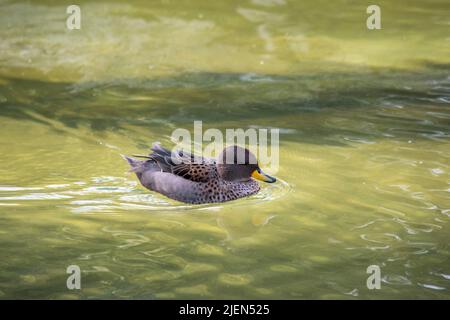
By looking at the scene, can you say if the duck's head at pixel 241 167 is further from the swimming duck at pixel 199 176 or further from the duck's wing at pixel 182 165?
the duck's wing at pixel 182 165

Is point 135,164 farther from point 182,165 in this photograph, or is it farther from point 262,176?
point 262,176

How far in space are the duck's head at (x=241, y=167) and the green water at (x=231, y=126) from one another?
0.77 ft

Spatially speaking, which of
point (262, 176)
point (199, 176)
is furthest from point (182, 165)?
point (262, 176)

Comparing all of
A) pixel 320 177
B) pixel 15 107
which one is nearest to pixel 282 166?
pixel 320 177

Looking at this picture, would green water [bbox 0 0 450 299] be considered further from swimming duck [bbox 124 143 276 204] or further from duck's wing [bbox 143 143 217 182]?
duck's wing [bbox 143 143 217 182]

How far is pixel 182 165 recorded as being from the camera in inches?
353

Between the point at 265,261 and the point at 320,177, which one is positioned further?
the point at 320,177

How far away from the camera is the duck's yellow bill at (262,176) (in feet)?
29.3

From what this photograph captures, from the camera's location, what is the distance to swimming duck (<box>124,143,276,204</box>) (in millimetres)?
8828

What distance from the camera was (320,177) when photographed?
923 cm

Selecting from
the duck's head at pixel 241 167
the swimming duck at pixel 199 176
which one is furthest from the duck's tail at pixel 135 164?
the duck's head at pixel 241 167

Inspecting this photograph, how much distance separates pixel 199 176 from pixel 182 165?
211 mm
